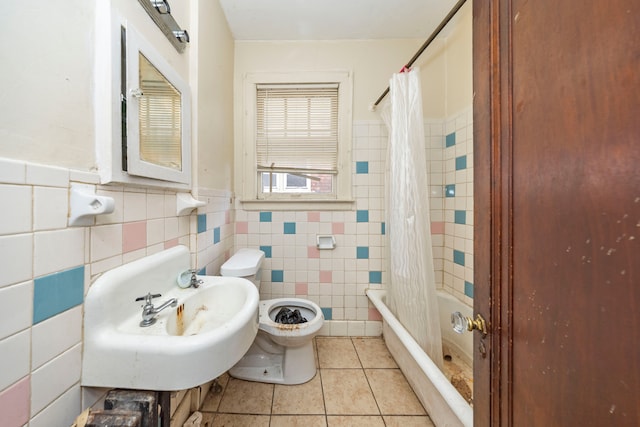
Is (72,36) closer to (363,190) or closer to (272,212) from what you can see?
(272,212)

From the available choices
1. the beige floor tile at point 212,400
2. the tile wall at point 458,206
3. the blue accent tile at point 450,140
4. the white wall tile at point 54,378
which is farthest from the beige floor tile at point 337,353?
the blue accent tile at point 450,140

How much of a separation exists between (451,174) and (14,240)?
79.1 inches

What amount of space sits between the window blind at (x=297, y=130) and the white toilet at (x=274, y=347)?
2.68 ft

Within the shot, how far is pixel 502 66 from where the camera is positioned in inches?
18.6

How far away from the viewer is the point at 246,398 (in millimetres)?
1173

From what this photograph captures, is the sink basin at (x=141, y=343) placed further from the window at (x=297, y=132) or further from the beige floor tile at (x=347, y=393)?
the window at (x=297, y=132)

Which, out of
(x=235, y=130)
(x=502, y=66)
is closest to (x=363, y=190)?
(x=235, y=130)

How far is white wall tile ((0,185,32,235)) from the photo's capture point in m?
0.42

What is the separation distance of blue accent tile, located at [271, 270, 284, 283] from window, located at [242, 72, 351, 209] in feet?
1.92

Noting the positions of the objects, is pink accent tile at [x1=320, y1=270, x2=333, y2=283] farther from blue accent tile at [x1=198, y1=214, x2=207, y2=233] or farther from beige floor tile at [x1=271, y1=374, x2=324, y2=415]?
blue accent tile at [x1=198, y1=214, x2=207, y2=233]

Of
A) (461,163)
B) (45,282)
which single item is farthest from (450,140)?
(45,282)

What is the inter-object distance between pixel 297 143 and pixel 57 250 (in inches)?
59.1

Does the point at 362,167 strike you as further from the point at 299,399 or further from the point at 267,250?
the point at 299,399

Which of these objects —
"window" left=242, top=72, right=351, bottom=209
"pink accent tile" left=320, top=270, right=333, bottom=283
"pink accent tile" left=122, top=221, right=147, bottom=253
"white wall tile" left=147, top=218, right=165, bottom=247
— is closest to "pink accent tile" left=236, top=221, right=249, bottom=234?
"window" left=242, top=72, right=351, bottom=209
